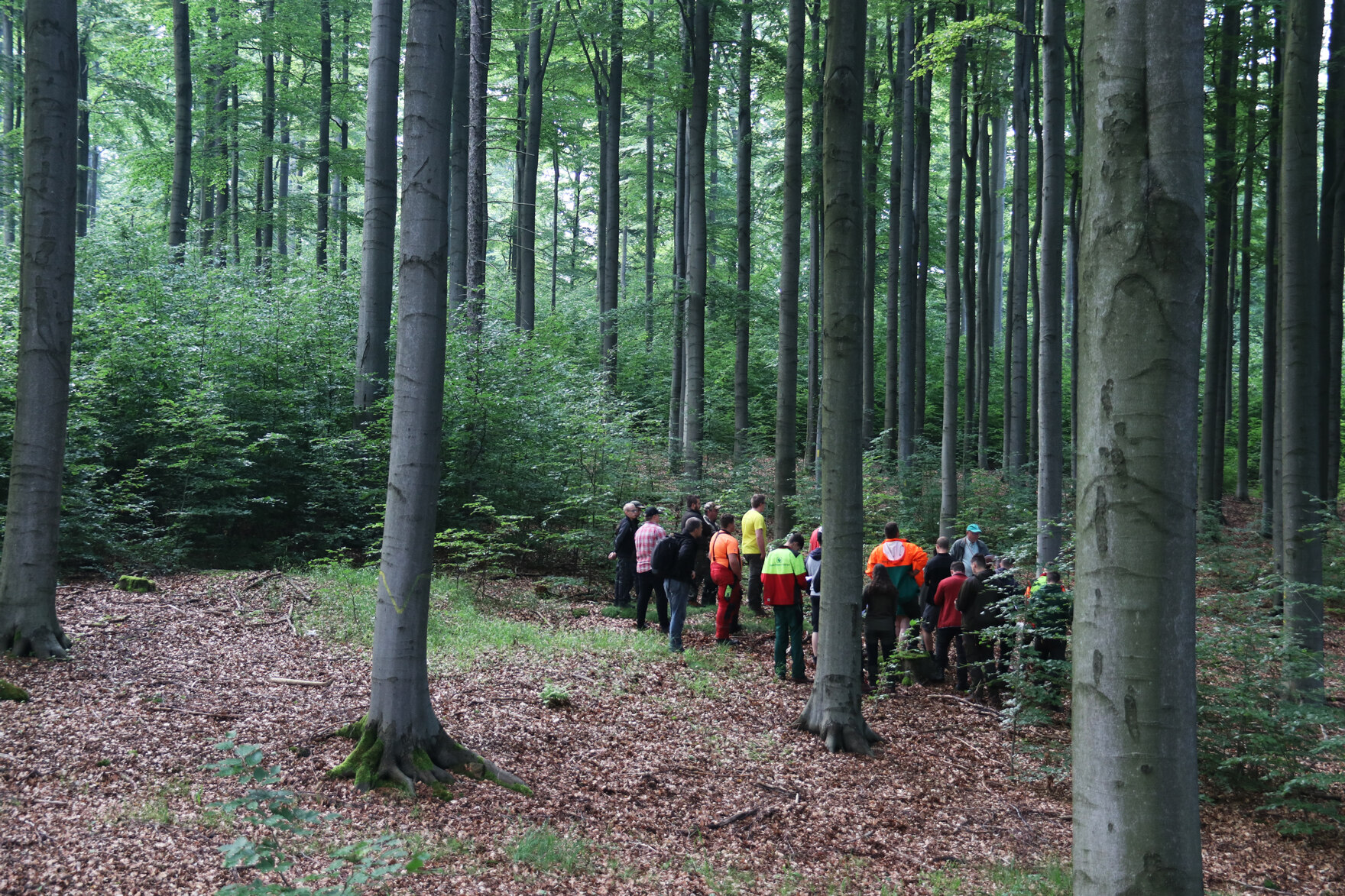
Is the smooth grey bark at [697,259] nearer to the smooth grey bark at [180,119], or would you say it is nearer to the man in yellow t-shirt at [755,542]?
the man in yellow t-shirt at [755,542]

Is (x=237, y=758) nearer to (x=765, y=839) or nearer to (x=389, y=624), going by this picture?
(x=389, y=624)

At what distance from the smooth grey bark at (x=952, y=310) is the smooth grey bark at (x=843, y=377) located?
8250 mm

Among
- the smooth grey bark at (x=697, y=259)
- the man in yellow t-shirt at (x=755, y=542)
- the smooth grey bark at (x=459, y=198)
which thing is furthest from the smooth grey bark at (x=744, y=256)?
the smooth grey bark at (x=459, y=198)

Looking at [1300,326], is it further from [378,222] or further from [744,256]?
[378,222]

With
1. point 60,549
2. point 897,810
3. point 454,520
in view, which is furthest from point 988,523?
point 60,549

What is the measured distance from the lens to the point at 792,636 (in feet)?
31.1

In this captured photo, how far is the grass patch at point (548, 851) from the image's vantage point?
4.55m

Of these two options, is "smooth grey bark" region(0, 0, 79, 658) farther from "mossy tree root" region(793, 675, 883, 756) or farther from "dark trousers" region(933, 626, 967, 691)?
"dark trousers" region(933, 626, 967, 691)

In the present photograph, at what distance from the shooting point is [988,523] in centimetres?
1731

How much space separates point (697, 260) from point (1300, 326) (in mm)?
10158

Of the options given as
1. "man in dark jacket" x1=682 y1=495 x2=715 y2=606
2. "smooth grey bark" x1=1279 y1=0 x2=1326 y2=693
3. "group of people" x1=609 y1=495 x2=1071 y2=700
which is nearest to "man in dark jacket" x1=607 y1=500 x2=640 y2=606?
"group of people" x1=609 y1=495 x2=1071 y2=700

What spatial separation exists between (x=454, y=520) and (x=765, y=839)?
9.51 metres

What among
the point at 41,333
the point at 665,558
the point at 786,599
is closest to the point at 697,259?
the point at 665,558

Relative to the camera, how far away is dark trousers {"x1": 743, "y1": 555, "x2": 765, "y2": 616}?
1284 cm
